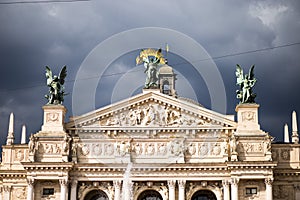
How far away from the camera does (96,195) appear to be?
6106 centimetres

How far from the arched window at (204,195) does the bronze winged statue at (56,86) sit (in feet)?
51.0

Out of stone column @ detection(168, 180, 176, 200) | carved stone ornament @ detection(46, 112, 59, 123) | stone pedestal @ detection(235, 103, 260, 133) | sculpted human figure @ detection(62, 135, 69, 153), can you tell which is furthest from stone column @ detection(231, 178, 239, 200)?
carved stone ornament @ detection(46, 112, 59, 123)

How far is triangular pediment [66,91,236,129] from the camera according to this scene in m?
60.7

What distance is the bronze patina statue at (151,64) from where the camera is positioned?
62.6 m

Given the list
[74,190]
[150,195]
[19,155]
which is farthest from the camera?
[19,155]

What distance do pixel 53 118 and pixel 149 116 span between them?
906cm

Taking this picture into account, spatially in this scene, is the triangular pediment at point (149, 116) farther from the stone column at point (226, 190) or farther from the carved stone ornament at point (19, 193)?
the carved stone ornament at point (19, 193)

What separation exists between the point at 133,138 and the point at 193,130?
5661mm

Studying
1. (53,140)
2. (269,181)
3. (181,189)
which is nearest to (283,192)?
(269,181)

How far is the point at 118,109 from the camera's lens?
61.0m

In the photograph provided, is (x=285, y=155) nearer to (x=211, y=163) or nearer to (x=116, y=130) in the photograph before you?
(x=211, y=163)

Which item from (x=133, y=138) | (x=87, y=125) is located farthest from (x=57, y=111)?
(x=133, y=138)

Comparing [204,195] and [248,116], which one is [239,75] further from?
[204,195]

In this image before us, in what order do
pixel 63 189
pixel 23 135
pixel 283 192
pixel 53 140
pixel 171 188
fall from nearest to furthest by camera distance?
pixel 63 189, pixel 171 188, pixel 53 140, pixel 283 192, pixel 23 135
